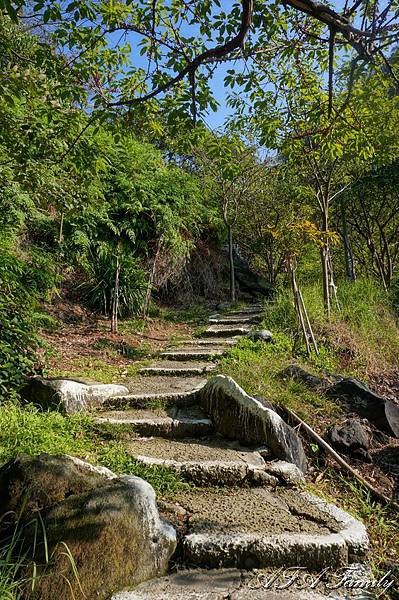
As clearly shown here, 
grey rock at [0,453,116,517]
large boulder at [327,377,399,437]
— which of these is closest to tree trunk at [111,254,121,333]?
large boulder at [327,377,399,437]

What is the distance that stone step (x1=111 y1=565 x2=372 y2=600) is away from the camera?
5.73ft

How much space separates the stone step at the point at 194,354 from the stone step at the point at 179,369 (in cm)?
22

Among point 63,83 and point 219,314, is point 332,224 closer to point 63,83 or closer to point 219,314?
point 219,314

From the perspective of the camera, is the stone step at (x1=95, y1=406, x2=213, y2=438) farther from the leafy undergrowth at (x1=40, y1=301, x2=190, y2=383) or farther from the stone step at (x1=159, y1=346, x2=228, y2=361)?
the stone step at (x1=159, y1=346, x2=228, y2=361)

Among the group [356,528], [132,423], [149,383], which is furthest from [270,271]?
[356,528]

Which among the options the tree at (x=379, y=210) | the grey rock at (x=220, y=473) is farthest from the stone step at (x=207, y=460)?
the tree at (x=379, y=210)

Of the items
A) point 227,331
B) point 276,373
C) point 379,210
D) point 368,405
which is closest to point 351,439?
point 368,405

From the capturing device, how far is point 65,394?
345cm

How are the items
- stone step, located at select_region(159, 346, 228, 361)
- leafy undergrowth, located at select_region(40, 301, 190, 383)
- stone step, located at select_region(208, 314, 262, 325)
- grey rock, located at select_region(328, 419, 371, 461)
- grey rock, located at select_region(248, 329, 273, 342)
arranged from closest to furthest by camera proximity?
grey rock, located at select_region(328, 419, 371, 461) < leafy undergrowth, located at select_region(40, 301, 190, 383) < stone step, located at select_region(159, 346, 228, 361) < grey rock, located at select_region(248, 329, 273, 342) < stone step, located at select_region(208, 314, 262, 325)

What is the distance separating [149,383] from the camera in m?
4.42

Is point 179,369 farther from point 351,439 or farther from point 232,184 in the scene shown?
point 232,184

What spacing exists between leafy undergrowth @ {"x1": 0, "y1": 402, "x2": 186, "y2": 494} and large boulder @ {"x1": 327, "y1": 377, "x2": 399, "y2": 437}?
2271mm

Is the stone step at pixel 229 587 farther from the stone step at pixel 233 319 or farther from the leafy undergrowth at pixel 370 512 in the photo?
the stone step at pixel 233 319

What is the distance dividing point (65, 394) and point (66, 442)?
25.6 inches
